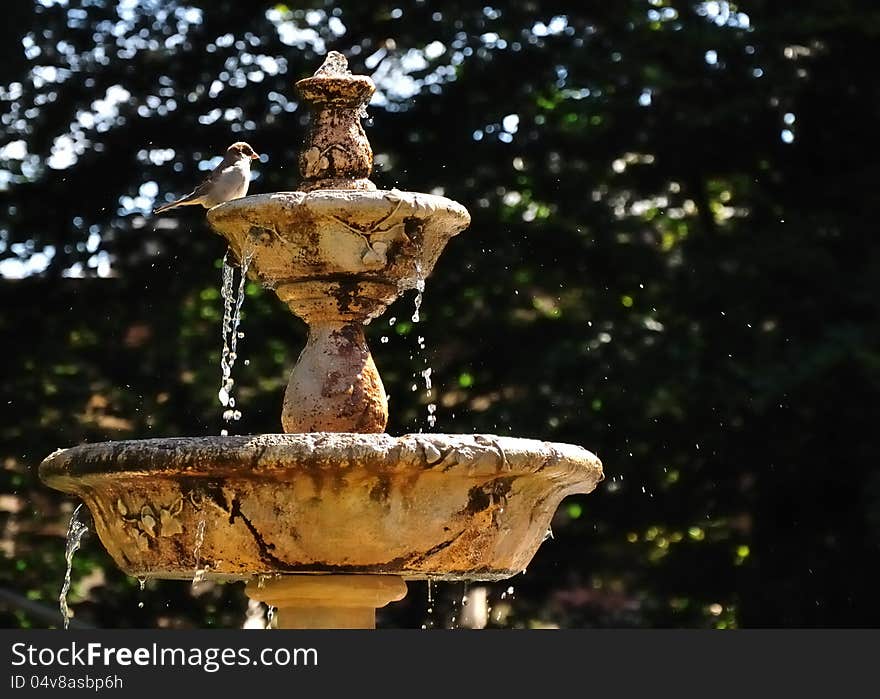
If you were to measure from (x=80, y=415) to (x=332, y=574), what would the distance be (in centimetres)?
605

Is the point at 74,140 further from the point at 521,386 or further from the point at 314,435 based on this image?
the point at 314,435

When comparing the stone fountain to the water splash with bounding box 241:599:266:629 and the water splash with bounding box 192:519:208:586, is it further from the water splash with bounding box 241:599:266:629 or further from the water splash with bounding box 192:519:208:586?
the water splash with bounding box 241:599:266:629

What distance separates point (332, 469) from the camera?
501 cm

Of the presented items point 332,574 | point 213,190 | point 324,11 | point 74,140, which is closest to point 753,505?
point 324,11

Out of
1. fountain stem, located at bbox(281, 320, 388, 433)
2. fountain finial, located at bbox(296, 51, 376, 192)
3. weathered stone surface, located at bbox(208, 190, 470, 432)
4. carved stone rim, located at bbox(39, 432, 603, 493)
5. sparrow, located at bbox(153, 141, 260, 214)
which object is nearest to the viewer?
carved stone rim, located at bbox(39, 432, 603, 493)

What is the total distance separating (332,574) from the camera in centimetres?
539

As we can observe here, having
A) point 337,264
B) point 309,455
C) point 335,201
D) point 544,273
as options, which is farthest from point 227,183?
point 544,273

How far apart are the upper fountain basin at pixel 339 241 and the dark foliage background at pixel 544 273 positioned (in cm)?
479

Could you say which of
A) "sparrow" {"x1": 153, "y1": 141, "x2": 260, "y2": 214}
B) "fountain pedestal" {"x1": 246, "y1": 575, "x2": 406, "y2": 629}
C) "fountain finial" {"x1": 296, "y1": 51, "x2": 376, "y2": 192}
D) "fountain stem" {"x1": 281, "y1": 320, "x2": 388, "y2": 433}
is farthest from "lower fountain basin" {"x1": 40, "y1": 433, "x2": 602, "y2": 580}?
"sparrow" {"x1": 153, "y1": 141, "x2": 260, "y2": 214}

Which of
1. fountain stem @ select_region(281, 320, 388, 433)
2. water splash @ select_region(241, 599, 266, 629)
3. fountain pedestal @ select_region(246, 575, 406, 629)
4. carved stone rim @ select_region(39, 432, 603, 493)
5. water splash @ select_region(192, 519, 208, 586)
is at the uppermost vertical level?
water splash @ select_region(241, 599, 266, 629)

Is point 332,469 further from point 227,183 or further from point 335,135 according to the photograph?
point 227,183

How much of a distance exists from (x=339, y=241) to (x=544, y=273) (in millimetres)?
5747

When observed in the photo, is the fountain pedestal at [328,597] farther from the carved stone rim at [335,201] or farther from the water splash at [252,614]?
the water splash at [252,614]

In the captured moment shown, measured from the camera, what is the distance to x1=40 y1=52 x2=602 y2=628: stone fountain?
5.07 meters
